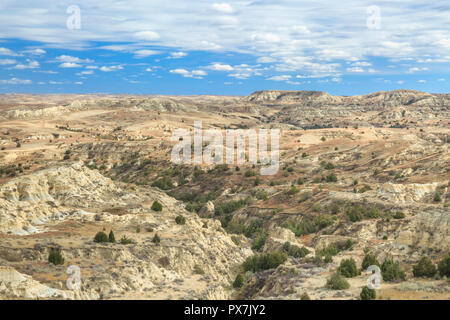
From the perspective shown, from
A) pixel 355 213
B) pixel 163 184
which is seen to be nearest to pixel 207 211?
pixel 163 184

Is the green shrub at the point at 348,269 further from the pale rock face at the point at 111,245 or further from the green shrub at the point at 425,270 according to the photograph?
the pale rock face at the point at 111,245

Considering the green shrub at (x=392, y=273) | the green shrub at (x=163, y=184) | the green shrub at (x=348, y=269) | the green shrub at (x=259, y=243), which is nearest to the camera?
the green shrub at (x=392, y=273)

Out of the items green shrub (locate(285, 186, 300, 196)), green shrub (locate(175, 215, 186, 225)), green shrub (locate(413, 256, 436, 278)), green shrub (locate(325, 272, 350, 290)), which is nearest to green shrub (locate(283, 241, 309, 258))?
green shrub (locate(325, 272, 350, 290))

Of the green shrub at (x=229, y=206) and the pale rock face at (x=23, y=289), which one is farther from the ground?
the pale rock face at (x=23, y=289)

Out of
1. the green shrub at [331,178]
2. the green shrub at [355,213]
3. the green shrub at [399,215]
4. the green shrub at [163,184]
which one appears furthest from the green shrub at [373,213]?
the green shrub at [163,184]

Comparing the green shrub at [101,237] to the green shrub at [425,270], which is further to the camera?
the green shrub at [101,237]

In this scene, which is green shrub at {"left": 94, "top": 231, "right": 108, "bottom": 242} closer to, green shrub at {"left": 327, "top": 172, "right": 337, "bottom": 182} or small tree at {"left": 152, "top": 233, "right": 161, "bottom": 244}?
small tree at {"left": 152, "top": 233, "right": 161, "bottom": 244}

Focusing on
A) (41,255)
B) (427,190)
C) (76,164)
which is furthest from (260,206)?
(41,255)

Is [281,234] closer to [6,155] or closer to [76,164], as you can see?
[76,164]
